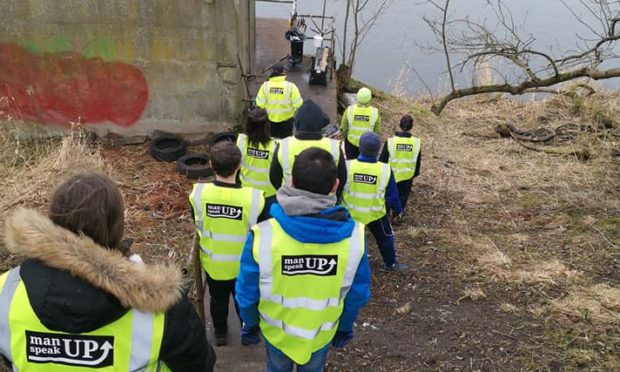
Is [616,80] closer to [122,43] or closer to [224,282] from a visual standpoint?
[122,43]

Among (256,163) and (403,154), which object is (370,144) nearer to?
(256,163)

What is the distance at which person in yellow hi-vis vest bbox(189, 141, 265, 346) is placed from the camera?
339 cm

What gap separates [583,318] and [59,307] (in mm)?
4244

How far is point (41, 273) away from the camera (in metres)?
1.72

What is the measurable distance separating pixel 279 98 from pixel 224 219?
389 centimetres

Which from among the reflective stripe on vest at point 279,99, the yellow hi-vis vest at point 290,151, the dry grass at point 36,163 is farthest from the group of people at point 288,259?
the reflective stripe on vest at point 279,99

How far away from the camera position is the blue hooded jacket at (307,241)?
251 centimetres

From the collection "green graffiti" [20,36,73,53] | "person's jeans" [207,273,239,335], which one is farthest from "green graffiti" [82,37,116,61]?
"person's jeans" [207,273,239,335]

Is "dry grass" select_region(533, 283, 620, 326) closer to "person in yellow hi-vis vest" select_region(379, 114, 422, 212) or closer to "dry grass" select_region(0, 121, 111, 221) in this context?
"person in yellow hi-vis vest" select_region(379, 114, 422, 212)

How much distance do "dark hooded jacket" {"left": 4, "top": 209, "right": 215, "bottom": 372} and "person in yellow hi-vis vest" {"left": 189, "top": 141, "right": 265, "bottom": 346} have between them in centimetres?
160

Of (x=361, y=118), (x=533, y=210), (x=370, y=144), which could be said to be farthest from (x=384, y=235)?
(x=533, y=210)

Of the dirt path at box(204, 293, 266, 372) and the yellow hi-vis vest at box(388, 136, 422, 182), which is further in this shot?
the yellow hi-vis vest at box(388, 136, 422, 182)

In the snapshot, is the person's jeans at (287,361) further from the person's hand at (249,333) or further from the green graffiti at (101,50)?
the green graffiti at (101,50)

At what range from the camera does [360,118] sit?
7250 mm
